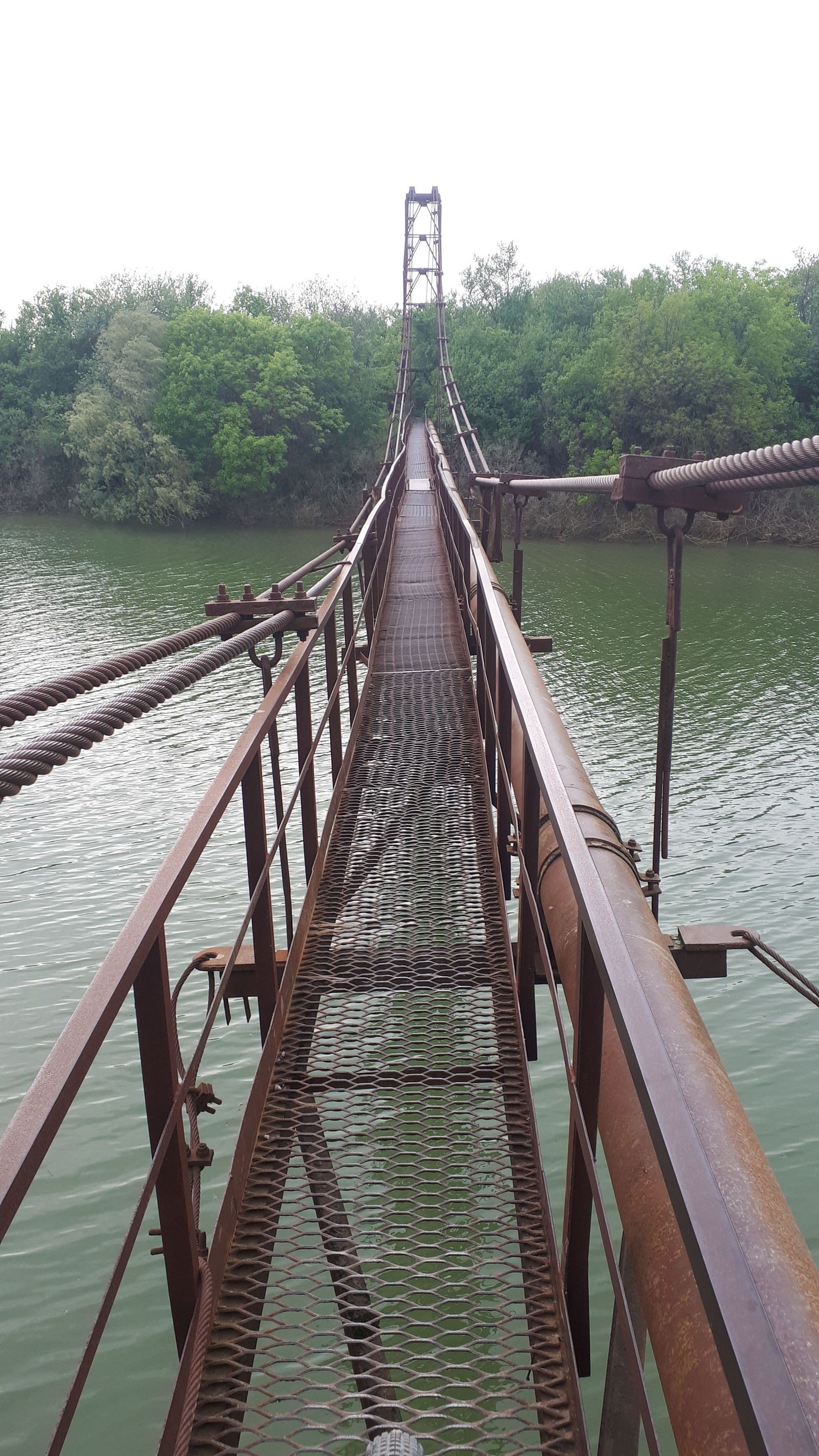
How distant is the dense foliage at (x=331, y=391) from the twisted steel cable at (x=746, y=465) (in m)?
28.9

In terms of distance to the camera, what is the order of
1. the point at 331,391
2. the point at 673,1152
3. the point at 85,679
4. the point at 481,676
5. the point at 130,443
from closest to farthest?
the point at 673,1152 → the point at 85,679 → the point at 481,676 → the point at 130,443 → the point at 331,391

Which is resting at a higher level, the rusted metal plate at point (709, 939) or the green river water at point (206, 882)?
the rusted metal plate at point (709, 939)

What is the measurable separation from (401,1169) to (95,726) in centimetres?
165

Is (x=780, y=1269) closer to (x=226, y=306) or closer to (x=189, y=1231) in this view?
(x=189, y=1231)

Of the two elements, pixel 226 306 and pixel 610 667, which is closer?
pixel 610 667

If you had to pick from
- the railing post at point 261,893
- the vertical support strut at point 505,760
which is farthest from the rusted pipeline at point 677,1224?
the vertical support strut at point 505,760

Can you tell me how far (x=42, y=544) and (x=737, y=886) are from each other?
Answer: 23.6 metres

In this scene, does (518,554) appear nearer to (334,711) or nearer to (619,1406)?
(334,711)

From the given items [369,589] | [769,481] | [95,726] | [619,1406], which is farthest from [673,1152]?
[369,589]

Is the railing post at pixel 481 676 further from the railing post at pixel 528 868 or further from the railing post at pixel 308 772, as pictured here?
the railing post at pixel 528 868

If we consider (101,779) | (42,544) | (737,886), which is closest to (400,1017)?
(737,886)

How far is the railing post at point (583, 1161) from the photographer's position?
153 centimetres

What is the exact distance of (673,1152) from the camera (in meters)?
0.81

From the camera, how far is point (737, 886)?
318 inches
